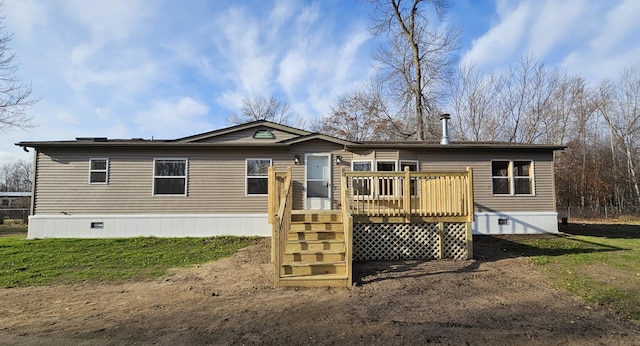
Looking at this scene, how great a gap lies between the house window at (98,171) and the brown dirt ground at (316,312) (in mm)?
5788

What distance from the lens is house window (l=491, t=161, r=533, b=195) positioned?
432 inches

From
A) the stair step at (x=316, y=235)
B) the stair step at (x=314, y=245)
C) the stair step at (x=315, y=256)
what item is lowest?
the stair step at (x=315, y=256)

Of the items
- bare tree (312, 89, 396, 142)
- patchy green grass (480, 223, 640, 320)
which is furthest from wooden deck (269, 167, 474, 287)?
bare tree (312, 89, 396, 142)

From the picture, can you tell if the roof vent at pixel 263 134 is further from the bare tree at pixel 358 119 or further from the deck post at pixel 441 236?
the bare tree at pixel 358 119

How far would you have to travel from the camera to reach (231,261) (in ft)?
23.9

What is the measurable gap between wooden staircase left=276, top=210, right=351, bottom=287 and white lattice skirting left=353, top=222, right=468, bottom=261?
0.76 metres

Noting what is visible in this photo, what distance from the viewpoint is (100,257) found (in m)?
7.64

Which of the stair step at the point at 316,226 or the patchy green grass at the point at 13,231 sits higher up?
the stair step at the point at 316,226

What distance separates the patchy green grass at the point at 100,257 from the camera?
609 cm

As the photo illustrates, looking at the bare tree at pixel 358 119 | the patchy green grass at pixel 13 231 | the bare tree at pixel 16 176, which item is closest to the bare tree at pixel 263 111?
the bare tree at pixel 358 119

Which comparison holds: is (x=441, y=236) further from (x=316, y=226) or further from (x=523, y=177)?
(x=523, y=177)

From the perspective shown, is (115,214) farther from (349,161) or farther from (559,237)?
(559,237)

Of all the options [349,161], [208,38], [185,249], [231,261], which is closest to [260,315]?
[231,261]

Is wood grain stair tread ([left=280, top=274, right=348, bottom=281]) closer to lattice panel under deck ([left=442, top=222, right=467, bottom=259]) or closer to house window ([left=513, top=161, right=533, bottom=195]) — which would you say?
lattice panel under deck ([left=442, top=222, right=467, bottom=259])
